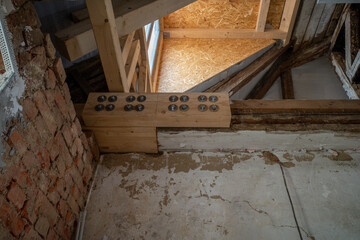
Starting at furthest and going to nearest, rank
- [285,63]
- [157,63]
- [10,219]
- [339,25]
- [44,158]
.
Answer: [285,63], [339,25], [157,63], [44,158], [10,219]

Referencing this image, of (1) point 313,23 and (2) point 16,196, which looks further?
(1) point 313,23

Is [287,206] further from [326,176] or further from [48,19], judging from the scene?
[48,19]

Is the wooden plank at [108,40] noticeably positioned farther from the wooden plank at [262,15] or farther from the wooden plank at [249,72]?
the wooden plank at [262,15]

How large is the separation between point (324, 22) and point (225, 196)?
351 cm

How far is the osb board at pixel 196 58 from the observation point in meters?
3.26

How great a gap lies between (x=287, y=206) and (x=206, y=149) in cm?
64

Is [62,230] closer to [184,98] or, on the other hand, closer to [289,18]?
[184,98]

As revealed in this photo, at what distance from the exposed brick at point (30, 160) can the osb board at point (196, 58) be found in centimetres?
222

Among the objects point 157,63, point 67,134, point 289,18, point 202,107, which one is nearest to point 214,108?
point 202,107

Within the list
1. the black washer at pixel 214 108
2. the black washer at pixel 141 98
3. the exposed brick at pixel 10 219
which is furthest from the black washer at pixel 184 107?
the exposed brick at pixel 10 219

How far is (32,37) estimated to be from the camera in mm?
995

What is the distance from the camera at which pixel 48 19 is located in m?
1.90

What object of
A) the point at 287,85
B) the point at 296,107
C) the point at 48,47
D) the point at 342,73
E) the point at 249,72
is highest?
the point at 48,47

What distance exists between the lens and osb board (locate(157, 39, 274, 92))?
326 cm
